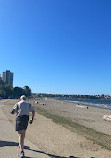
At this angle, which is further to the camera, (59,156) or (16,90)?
(16,90)

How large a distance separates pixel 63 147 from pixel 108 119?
18.5m

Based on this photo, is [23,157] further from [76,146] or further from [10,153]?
[76,146]

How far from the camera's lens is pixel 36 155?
5.59 metres

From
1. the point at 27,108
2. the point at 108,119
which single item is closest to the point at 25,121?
the point at 27,108

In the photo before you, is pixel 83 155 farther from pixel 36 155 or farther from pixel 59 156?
pixel 36 155

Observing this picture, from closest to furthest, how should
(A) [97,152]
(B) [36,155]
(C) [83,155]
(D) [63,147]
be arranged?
(B) [36,155] → (C) [83,155] → (A) [97,152] → (D) [63,147]

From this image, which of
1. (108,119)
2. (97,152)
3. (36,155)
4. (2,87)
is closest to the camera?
(36,155)

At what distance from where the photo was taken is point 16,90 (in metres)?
140

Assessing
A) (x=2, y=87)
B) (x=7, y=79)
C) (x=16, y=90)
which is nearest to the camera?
(x=2, y=87)

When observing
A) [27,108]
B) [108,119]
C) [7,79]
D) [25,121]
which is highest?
[7,79]

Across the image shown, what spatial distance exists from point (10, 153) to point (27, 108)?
145cm

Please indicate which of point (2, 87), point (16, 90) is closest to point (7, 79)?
point (16, 90)

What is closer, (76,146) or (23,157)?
(23,157)

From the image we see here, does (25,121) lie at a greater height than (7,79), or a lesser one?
lesser
